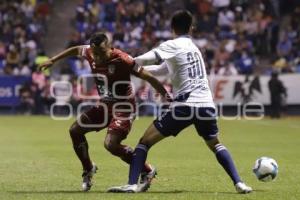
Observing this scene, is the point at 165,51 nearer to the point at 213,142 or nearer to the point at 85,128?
the point at 213,142

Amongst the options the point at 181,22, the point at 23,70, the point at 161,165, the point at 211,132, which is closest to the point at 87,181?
the point at 211,132

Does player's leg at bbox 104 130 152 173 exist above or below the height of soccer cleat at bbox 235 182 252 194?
above

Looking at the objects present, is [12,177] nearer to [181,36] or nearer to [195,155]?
[181,36]

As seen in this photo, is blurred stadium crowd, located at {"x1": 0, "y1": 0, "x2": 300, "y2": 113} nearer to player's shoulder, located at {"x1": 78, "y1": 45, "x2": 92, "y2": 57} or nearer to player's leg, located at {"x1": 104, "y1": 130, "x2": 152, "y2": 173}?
player's shoulder, located at {"x1": 78, "y1": 45, "x2": 92, "y2": 57}

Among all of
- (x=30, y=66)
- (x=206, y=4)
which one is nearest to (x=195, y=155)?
(x=30, y=66)

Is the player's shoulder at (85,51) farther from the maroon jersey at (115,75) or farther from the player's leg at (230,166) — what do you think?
the player's leg at (230,166)

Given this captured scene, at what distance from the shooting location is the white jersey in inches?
412

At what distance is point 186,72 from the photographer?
10.5 m

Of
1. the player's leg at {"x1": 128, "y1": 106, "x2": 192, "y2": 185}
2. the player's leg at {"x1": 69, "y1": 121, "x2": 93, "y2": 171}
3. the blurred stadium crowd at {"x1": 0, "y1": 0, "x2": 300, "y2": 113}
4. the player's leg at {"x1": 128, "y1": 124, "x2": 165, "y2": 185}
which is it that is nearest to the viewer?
the player's leg at {"x1": 128, "y1": 106, "x2": 192, "y2": 185}

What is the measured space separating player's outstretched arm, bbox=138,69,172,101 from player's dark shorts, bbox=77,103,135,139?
2.30 ft

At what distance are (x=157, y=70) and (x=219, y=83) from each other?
2183 centimetres

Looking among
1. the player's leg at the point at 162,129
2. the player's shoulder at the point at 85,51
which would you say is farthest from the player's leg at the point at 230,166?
the player's shoulder at the point at 85,51

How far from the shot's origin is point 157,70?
1070cm

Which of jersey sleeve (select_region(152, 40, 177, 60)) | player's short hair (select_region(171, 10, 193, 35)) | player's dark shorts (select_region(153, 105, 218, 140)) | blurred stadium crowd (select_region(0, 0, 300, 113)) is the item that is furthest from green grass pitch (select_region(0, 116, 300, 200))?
blurred stadium crowd (select_region(0, 0, 300, 113))
